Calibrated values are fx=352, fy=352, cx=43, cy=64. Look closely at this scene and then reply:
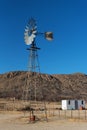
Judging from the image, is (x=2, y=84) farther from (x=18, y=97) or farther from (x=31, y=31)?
(x=31, y=31)

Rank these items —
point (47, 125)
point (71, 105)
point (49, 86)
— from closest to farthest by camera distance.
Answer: point (47, 125)
point (71, 105)
point (49, 86)

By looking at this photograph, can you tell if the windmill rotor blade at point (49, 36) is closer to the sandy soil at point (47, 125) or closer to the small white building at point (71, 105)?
the sandy soil at point (47, 125)

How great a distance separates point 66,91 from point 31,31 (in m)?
135

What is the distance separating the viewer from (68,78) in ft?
643

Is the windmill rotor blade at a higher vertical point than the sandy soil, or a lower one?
higher

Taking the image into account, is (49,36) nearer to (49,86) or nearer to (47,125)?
(47,125)

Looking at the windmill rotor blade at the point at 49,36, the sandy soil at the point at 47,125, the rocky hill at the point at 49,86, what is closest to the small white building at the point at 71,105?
the windmill rotor blade at the point at 49,36


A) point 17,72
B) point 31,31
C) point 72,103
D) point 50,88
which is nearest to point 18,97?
point 50,88

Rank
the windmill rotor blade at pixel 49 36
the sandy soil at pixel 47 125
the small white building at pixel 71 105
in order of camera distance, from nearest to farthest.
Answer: the sandy soil at pixel 47 125, the windmill rotor blade at pixel 49 36, the small white building at pixel 71 105

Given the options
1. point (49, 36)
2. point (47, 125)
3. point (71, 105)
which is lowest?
point (47, 125)

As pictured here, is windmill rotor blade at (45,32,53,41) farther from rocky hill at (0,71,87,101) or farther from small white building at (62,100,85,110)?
rocky hill at (0,71,87,101)

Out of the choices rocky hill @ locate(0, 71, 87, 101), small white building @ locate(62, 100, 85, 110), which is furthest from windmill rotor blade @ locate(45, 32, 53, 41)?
rocky hill @ locate(0, 71, 87, 101)

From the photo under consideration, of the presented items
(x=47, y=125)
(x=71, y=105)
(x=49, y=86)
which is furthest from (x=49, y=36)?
(x=49, y=86)

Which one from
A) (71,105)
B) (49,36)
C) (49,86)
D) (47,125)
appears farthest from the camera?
(49,86)
